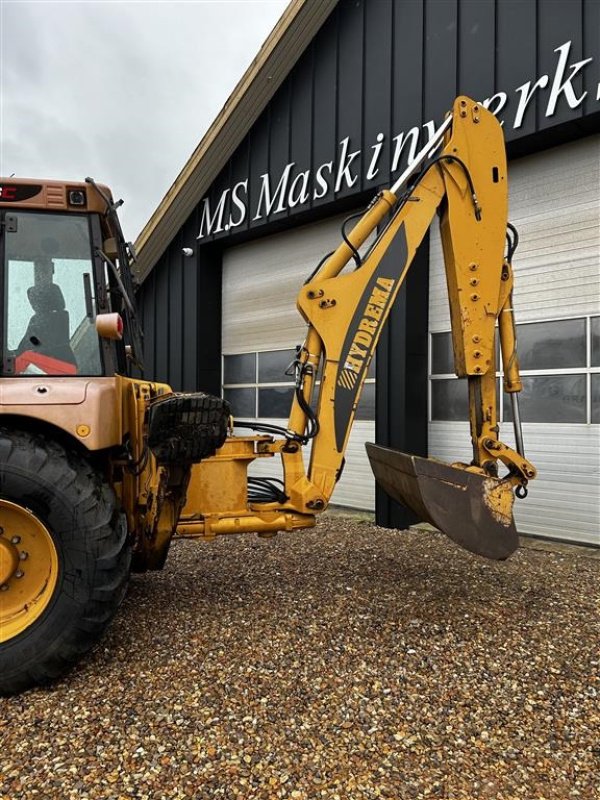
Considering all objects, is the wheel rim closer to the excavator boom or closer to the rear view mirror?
the rear view mirror

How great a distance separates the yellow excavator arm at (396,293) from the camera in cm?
417

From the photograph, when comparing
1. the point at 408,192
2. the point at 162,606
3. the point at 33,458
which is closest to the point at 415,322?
the point at 408,192

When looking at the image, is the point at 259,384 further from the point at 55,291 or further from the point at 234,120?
the point at 55,291

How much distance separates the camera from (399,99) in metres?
7.47

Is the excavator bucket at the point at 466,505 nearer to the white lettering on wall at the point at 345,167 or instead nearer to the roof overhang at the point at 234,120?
the roof overhang at the point at 234,120

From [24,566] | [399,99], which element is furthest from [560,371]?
[24,566]

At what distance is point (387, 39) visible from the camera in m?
7.64

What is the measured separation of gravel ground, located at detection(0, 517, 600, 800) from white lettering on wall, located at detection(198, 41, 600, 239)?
4.88m

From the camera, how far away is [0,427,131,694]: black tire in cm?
303

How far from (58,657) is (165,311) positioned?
8.88 metres

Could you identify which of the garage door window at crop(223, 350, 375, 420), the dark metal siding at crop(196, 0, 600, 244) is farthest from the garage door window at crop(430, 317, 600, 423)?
the garage door window at crop(223, 350, 375, 420)

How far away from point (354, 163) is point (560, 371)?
3.78 m

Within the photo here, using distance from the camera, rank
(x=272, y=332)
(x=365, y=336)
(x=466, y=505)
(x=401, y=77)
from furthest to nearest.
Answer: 1. (x=272, y=332)
2. (x=401, y=77)
3. (x=365, y=336)
4. (x=466, y=505)

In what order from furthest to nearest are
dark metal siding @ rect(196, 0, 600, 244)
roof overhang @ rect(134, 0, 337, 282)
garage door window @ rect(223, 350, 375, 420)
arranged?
garage door window @ rect(223, 350, 375, 420) < roof overhang @ rect(134, 0, 337, 282) < dark metal siding @ rect(196, 0, 600, 244)
